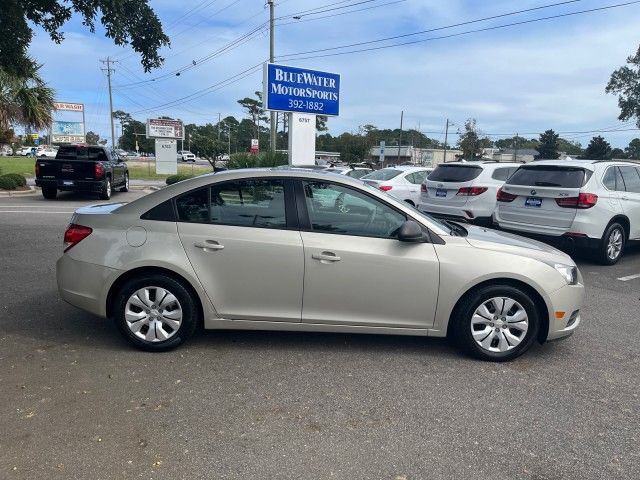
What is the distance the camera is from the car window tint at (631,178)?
8.57 meters

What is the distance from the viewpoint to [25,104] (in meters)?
19.7

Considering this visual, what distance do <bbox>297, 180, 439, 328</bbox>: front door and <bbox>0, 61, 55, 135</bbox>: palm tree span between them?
748 inches

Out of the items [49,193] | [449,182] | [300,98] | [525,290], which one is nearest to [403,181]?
[449,182]

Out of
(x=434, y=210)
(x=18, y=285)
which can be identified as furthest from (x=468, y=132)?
(x=18, y=285)

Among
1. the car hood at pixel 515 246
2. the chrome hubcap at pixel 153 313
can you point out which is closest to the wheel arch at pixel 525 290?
the car hood at pixel 515 246

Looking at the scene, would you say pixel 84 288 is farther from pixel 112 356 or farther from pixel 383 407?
pixel 383 407

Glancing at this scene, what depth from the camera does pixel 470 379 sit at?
13.0ft

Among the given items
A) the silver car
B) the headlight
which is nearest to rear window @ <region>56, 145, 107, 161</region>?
the silver car

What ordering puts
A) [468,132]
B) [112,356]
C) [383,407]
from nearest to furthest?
[383,407] → [112,356] → [468,132]

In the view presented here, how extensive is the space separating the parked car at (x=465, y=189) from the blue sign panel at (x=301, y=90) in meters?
7.79

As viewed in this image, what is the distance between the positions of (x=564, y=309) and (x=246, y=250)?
271 centimetres

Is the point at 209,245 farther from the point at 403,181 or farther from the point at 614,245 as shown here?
the point at 403,181

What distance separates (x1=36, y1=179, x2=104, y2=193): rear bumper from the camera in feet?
52.3

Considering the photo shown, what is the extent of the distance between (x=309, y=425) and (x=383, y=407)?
562 mm
